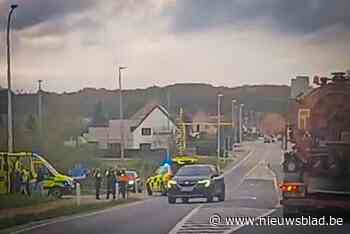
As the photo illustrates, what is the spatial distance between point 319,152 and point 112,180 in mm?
1871

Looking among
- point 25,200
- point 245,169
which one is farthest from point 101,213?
point 245,169

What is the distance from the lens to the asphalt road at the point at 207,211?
31.2 feet

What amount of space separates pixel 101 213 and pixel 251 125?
1.51 meters

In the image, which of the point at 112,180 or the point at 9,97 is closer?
the point at 9,97

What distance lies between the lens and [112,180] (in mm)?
10164

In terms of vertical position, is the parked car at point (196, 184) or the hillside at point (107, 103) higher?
the hillside at point (107, 103)

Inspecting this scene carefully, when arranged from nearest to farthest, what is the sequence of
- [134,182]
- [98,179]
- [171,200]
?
[98,179] → [134,182] → [171,200]

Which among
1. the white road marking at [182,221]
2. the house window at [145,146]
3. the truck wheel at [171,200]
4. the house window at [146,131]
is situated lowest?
the white road marking at [182,221]

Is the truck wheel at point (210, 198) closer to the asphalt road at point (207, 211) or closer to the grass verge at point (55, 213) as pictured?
the asphalt road at point (207, 211)

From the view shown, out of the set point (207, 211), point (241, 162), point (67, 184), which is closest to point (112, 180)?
point (67, 184)

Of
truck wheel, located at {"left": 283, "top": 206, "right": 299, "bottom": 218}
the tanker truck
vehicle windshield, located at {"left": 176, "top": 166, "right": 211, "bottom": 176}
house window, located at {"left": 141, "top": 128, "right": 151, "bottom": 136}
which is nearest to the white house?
house window, located at {"left": 141, "top": 128, "right": 151, "bottom": 136}

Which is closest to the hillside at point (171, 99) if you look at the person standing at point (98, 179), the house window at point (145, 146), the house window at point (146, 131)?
the house window at point (146, 131)

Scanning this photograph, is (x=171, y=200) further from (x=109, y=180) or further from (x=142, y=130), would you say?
(x=142, y=130)

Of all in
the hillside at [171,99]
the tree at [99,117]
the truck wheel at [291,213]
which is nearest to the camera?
the truck wheel at [291,213]
